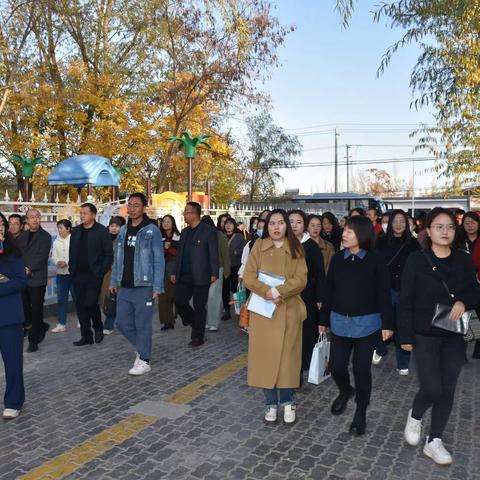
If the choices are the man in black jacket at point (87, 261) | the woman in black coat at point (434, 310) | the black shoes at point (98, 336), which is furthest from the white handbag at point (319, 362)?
the black shoes at point (98, 336)

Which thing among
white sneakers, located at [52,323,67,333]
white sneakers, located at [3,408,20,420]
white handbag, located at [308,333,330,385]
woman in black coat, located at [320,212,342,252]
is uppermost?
woman in black coat, located at [320,212,342,252]

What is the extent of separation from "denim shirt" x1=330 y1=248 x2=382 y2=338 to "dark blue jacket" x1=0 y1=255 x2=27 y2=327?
257 cm

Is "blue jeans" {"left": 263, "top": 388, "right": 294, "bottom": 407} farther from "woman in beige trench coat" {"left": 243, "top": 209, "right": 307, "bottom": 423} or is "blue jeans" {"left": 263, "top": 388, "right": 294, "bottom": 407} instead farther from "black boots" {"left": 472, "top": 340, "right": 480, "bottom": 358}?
"black boots" {"left": 472, "top": 340, "right": 480, "bottom": 358}

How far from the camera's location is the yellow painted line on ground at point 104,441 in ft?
11.0

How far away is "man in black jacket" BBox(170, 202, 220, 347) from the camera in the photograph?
21.9 ft

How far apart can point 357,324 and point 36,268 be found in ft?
14.6

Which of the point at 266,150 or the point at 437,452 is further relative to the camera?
the point at 266,150

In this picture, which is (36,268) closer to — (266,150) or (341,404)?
(341,404)

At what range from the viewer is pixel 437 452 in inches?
137

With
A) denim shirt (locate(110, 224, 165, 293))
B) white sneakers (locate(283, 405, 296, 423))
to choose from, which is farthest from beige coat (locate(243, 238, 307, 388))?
denim shirt (locate(110, 224, 165, 293))

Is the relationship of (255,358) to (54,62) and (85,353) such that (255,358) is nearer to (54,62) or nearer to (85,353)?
(85,353)

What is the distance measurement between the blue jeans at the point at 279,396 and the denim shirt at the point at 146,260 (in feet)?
6.28

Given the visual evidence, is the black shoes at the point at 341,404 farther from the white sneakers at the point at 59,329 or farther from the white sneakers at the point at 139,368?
the white sneakers at the point at 59,329

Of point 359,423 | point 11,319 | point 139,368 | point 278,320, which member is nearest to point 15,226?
point 139,368
